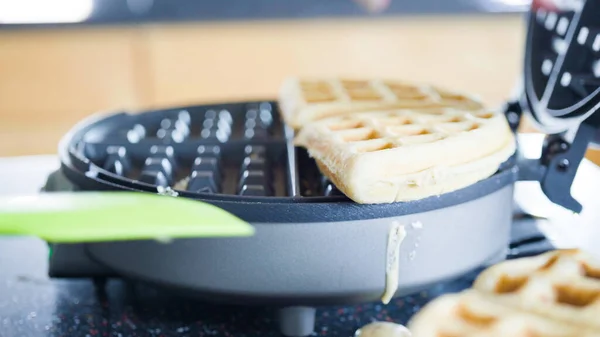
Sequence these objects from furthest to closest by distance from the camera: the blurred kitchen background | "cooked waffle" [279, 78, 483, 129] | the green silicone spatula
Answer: the blurred kitchen background, "cooked waffle" [279, 78, 483, 129], the green silicone spatula

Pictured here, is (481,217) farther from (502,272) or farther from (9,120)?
(9,120)

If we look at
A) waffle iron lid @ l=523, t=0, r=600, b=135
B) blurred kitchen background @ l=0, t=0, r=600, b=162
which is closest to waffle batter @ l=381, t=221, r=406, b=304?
waffle iron lid @ l=523, t=0, r=600, b=135

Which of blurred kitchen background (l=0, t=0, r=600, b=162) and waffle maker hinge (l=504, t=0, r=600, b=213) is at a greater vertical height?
waffle maker hinge (l=504, t=0, r=600, b=213)

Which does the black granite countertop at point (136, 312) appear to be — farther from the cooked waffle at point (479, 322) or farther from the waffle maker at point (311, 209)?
the cooked waffle at point (479, 322)

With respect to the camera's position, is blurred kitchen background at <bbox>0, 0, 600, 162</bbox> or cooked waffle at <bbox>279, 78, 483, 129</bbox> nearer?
cooked waffle at <bbox>279, 78, 483, 129</bbox>

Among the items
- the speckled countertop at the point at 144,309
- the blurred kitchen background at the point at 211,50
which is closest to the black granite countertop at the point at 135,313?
the speckled countertop at the point at 144,309

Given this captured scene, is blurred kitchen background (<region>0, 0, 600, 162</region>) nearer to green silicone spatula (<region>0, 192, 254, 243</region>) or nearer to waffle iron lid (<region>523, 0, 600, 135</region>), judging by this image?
waffle iron lid (<region>523, 0, 600, 135</region>)
